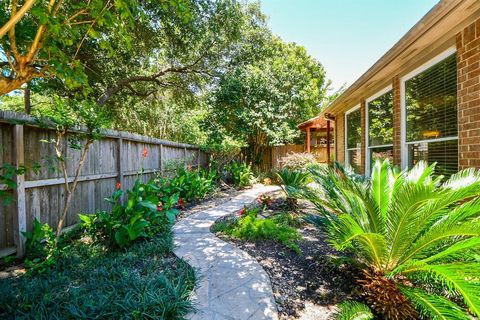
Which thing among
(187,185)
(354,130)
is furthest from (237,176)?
(354,130)

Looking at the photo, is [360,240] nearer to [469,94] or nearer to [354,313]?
[354,313]

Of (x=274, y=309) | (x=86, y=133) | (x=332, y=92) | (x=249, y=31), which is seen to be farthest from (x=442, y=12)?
(x=332, y=92)

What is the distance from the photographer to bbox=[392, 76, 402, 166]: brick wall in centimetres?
429

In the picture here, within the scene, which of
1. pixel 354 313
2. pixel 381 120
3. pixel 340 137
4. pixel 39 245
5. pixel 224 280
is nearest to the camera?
pixel 354 313

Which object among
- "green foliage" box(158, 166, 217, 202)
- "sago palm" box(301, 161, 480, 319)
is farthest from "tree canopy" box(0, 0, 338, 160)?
"sago palm" box(301, 161, 480, 319)

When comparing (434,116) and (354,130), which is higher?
(354,130)

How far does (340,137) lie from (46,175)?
316 inches

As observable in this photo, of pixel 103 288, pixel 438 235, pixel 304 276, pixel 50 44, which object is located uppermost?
pixel 50 44

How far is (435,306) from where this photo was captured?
1661 millimetres

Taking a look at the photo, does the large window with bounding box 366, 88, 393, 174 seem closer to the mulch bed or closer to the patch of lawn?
the mulch bed

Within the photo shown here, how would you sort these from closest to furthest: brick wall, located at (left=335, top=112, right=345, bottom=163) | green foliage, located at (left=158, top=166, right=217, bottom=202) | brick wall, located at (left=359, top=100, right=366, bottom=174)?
brick wall, located at (left=359, top=100, right=366, bottom=174) → green foliage, located at (left=158, top=166, right=217, bottom=202) → brick wall, located at (left=335, top=112, right=345, bottom=163)

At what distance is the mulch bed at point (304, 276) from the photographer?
2.21 metres

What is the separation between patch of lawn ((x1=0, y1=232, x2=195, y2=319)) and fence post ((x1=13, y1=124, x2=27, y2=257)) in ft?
1.59

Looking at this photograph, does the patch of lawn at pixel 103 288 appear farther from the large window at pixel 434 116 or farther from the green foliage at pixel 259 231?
the large window at pixel 434 116
